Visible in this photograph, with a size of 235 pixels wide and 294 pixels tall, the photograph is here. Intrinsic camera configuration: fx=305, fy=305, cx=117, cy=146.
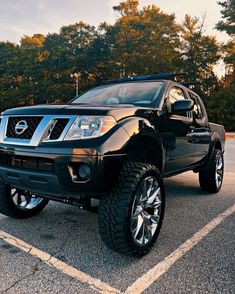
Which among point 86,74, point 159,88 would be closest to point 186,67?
point 86,74

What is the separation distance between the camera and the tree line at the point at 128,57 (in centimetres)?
3291

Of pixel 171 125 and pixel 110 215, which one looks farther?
pixel 171 125

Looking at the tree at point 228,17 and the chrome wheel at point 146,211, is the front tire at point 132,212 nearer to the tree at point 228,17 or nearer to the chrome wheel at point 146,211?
the chrome wheel at point 146,211

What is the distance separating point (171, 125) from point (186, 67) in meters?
32.5

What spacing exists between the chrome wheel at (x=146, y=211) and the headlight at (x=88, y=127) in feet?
1.97

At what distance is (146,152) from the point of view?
317 centimetres

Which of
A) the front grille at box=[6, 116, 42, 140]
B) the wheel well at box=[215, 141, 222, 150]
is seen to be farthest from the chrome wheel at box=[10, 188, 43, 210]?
the wheel well at box=[215, 141, 222, 150]

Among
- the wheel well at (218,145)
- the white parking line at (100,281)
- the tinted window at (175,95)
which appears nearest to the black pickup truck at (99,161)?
the white parking line at (100,281)

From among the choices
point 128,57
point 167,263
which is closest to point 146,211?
point 167,263

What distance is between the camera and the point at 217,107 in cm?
3198

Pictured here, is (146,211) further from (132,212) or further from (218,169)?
(218,169)

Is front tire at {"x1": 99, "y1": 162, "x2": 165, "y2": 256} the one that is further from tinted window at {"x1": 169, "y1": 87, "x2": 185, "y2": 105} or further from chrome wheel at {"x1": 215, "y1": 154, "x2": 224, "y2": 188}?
chrome wheel at {"x1": 215, "y1": 154, "x2": 224, "y2": 188}

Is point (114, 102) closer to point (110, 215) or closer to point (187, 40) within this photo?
point (110, 215)

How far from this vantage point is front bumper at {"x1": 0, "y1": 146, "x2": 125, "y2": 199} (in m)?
2.42
